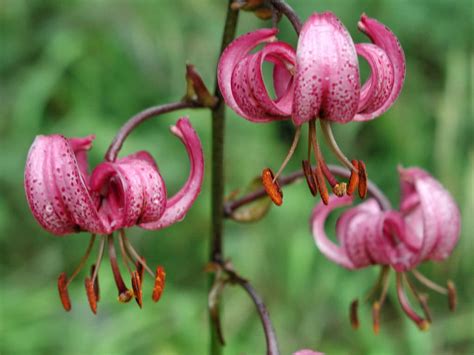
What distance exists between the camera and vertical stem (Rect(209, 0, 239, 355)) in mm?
960

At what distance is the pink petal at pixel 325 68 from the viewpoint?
0.78 metres

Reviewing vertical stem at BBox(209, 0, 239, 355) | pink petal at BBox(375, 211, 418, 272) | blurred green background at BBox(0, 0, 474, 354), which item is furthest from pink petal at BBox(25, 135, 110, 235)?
blurred green background at BBox(0, 0, 474, 354)

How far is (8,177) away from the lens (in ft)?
8.25

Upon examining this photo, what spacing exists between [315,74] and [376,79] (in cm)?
11

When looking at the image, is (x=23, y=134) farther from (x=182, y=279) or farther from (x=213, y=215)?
(x=213, y=215)

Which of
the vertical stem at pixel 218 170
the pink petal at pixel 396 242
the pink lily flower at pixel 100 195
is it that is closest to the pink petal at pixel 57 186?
the pink lily flower at pixel 100 195

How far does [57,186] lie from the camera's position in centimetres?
89

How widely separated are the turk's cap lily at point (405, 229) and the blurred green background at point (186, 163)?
0.75m

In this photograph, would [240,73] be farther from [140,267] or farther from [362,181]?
[140,267]

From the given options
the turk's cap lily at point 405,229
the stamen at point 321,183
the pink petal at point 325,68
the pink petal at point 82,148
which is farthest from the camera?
the turk's cap lily at point 405,229

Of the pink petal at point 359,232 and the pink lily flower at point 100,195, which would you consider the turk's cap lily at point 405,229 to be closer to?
the pink petal at point 359,232

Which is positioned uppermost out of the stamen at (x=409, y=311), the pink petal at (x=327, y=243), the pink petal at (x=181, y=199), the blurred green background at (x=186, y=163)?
the pink petal at (x=181, y=199)

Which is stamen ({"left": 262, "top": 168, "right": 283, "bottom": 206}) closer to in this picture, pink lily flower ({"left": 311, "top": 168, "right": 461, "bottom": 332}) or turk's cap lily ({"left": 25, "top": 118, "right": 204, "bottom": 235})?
turk's cap lily ({"left": 25, "top": 118, "right": 204, "bottom": 235})

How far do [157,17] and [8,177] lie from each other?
85 cm
